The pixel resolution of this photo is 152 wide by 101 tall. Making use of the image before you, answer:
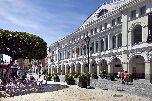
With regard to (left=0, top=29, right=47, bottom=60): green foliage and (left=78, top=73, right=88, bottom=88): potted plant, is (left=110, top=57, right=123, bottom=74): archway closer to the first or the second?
(left=0, top=29, right=47, bottom=60): green foliage

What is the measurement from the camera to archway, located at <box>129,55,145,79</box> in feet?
139

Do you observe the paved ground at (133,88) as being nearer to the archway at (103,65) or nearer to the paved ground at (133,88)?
the paved ground at (133,88)

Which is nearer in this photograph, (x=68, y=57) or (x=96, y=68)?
(x=96, y=68)

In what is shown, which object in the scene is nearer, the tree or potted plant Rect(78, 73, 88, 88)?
potted plant Rect(78, 73, 88, 88)

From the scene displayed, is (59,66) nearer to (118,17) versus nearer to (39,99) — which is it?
(118,17)

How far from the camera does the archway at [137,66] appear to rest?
42.3 meters

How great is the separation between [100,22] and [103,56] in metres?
7.25

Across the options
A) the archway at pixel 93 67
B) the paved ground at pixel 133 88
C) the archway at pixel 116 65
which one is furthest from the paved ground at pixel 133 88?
the archway at pixel 93 67

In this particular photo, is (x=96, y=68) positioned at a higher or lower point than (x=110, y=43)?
lower

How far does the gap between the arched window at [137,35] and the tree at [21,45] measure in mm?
16207

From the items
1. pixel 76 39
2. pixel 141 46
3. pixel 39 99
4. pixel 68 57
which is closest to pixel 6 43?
pixel 39 99

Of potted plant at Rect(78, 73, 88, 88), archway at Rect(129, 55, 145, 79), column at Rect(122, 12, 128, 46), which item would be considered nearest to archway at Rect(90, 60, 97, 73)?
column at Rect(122, 12, 128, 46)

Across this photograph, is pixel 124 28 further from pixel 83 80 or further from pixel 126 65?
pixel 83 80

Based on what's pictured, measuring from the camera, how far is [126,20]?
143 feet
